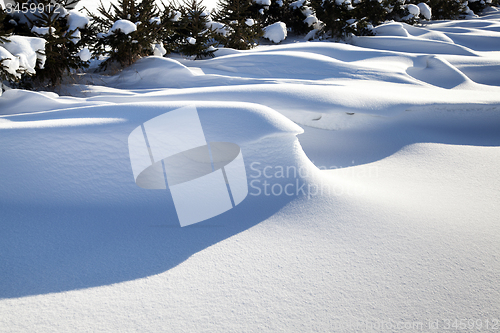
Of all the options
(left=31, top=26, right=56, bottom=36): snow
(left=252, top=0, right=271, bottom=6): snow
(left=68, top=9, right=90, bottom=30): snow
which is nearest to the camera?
(left=31, top=26, right=56, bottom=36): snow

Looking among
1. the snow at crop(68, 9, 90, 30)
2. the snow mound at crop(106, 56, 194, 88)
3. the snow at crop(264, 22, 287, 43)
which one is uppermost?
the snow at crop(68, 9, 90, 30)

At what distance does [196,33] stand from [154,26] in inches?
33.0

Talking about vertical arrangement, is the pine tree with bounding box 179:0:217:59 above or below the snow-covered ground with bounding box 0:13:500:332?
above

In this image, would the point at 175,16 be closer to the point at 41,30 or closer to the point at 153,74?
the point at 153,74

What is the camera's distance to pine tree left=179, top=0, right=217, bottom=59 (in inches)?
199

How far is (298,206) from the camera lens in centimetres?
166

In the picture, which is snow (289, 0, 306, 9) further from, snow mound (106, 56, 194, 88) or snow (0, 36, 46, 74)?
snow (0, 36, 46, 74)


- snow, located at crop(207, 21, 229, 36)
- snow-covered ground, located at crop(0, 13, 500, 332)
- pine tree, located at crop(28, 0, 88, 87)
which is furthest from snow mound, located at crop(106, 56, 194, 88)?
snow, located at crop(207, 21, 229, 36)

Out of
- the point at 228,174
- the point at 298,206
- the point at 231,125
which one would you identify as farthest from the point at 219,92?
the point at 298,206

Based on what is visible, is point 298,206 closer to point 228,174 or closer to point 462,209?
point 228,174

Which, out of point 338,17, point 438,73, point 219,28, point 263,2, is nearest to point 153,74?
point 219,28

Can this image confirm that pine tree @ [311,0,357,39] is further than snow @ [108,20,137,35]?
Yes

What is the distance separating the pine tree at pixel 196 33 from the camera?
16.6 feet

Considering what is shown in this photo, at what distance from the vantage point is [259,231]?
1.50 metres
